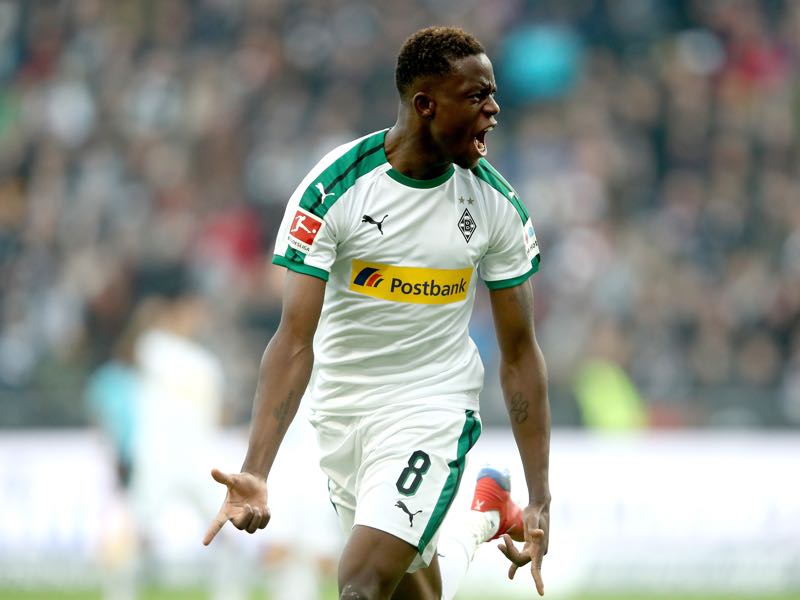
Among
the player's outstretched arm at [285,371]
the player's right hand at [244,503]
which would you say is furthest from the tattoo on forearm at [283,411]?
the player's right hand at [244,503]

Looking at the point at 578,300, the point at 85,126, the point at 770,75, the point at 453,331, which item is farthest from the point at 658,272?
the point at 453,331

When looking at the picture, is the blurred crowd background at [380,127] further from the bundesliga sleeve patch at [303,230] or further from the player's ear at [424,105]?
the player's ear at [424,105]

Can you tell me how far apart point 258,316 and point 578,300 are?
322cm

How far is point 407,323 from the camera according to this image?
6227mm

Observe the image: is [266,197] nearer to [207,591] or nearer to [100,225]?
[100,225]

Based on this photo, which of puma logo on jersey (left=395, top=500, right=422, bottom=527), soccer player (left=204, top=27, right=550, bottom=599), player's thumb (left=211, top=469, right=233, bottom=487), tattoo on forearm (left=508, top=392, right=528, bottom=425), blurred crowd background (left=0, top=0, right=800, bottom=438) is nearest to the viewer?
player's thumb (left=211, top=469, right=233, bottom=487)

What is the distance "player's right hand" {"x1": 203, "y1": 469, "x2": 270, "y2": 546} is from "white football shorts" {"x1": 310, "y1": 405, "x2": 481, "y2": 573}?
1.96 ft

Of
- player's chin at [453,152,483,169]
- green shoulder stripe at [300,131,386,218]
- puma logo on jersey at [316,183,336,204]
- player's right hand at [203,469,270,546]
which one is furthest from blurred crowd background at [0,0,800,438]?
player's right hand at [203,469,270,546]

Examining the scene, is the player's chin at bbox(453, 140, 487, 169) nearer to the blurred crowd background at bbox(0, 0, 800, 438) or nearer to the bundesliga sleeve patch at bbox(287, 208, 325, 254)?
the bundesliga sleeve patch at bbox(287, 208, 325, 254)

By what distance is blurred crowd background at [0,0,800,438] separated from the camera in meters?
14.8

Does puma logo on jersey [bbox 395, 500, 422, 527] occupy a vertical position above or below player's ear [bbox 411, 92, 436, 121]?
below

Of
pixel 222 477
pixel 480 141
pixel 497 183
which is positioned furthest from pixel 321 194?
pixel 222 477

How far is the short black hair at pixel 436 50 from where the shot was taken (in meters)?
5.89

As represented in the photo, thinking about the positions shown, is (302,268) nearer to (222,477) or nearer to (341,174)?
(341,174)
